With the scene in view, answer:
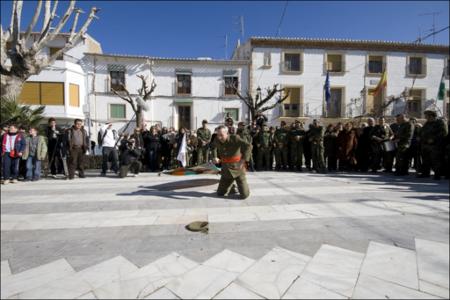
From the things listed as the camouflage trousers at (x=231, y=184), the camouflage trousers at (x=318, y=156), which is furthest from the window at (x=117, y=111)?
the camouflage trousers at (x=231, y=184)

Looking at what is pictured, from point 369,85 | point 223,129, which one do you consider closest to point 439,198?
point 223,129

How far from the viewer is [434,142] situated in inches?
301

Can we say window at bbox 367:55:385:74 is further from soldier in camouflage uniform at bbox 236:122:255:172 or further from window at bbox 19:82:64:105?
window at bbox 19:82:64:105

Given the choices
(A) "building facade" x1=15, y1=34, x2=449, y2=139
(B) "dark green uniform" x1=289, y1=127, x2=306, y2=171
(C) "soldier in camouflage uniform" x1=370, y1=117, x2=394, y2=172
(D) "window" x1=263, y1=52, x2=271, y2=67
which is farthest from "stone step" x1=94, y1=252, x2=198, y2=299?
(D) "window" x1=263, y1=52, x2=271, y2=67

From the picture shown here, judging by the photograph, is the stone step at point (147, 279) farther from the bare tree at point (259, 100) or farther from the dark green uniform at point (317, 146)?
the bare tree at point (259, 100)

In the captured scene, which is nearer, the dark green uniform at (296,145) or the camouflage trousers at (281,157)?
the dark green uniform at (296,145)

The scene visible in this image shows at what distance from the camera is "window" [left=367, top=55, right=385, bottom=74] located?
91.0ft

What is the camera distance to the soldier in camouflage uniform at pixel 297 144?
9.52 m

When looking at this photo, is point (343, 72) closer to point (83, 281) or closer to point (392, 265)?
point (392, 265)

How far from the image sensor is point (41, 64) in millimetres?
10328

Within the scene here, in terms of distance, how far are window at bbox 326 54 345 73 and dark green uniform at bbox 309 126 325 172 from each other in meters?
20.6

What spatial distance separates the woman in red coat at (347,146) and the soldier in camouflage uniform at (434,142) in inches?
78.2

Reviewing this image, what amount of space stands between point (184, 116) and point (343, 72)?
15891 millimetres

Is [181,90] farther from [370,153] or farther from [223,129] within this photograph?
[223,129]
